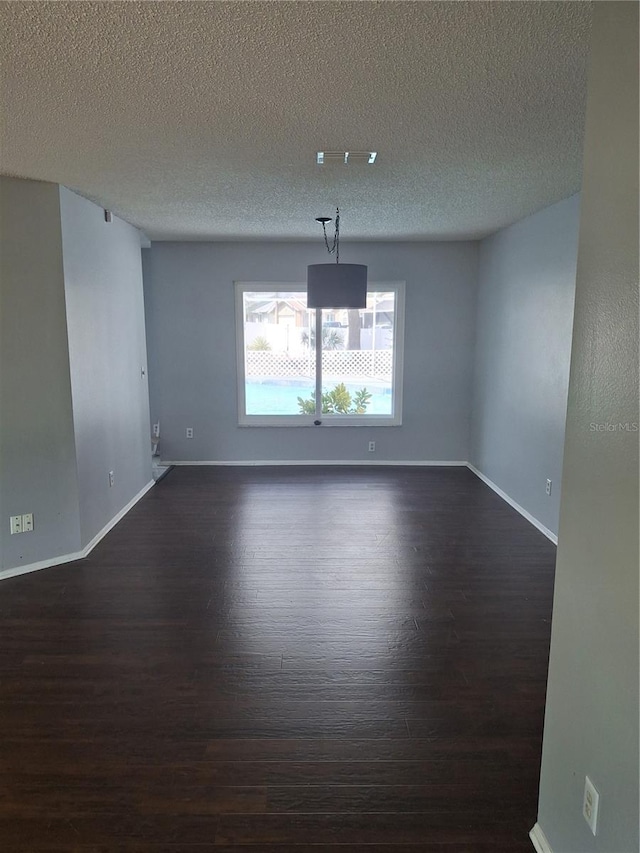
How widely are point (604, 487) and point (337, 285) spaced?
381 centimetres

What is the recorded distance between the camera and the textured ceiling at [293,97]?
63.9 inches

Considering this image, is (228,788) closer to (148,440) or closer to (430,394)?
(148,440)

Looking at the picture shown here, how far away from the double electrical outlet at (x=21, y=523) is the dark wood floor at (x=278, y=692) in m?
0.32

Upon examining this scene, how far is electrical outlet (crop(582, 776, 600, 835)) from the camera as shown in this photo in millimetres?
1325

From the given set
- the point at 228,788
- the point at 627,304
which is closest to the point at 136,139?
the point at 627,304

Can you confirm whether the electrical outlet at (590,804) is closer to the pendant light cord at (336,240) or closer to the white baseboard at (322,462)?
the pendant light cord at (336,240)

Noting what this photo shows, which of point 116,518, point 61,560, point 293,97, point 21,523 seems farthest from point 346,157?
point 116,518

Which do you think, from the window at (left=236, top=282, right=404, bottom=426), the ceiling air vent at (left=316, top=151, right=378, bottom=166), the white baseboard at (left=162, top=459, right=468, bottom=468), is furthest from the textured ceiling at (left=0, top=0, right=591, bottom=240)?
the white baseboard at (left=162, top=459, right=468, bottom=468)

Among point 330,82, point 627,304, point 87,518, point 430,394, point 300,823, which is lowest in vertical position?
point 300,823

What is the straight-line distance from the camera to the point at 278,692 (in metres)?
2.33

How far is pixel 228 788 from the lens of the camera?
1.84 metres

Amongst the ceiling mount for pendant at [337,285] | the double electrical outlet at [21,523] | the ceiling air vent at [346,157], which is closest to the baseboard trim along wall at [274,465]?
the double electrical outlet at [21,523]

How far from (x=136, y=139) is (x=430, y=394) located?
4.36 metres

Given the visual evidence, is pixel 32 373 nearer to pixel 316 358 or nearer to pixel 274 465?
pixel 274 465
